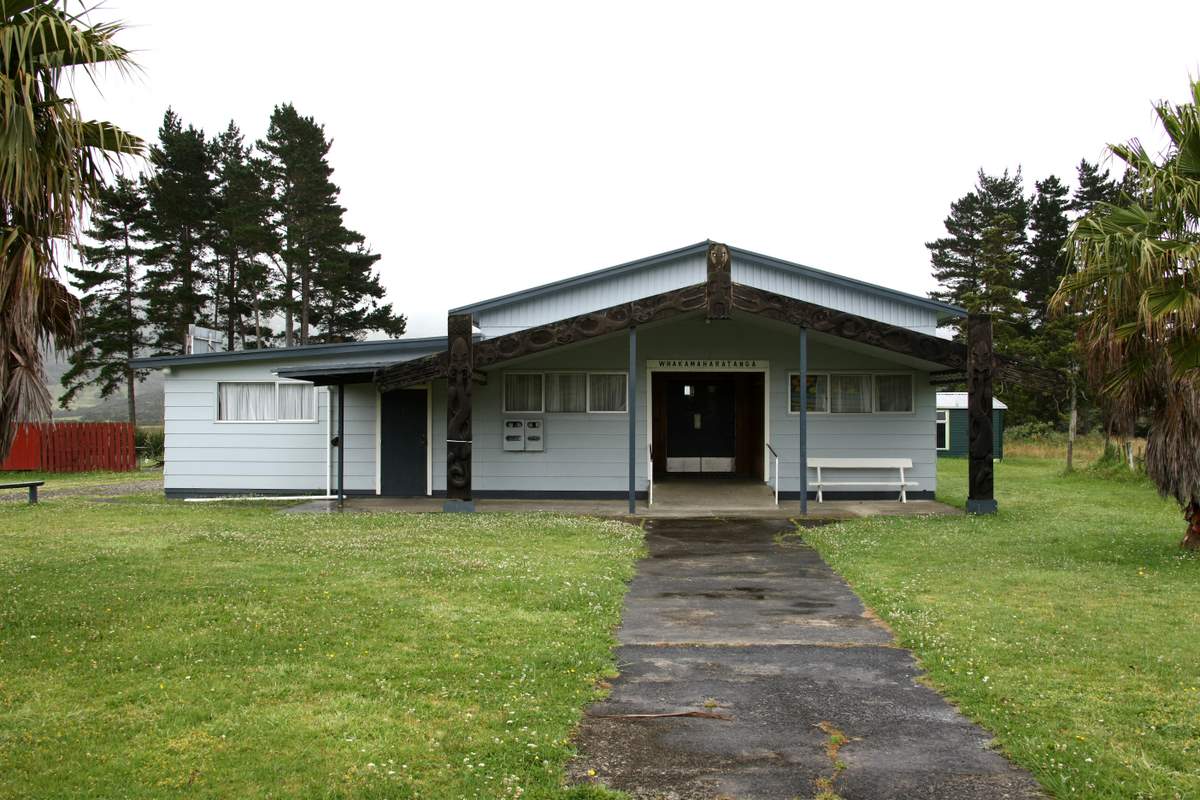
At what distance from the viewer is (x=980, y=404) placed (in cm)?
1433

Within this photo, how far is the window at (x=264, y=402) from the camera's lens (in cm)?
1811

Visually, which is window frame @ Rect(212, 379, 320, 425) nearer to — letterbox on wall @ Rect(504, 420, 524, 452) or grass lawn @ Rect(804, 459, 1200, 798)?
letterbox on wall @ Rect(504, 420, 524, 452)

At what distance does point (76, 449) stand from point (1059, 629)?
2805cm

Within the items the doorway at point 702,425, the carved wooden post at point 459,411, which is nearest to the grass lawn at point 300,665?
the carved wooden post at point 459,411

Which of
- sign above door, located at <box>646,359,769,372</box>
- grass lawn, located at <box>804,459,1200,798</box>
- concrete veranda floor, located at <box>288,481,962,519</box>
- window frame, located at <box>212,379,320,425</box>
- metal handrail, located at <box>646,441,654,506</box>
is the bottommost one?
grass lawn, located at <box>804,459,1200,798</box>

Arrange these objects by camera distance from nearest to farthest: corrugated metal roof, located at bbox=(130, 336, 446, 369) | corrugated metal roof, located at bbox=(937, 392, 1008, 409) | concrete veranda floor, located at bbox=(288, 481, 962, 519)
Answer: concrete veranda floor, located at bbox=(288, 481, 962, 519), corrugated metal roof, located at bbox=(130, 336, 446, 369), corrugated metal roof, located at bbox=(937, 392, 1008, 409)

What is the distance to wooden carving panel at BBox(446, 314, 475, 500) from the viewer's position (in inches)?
576

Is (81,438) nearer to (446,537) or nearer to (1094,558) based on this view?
(446,537)

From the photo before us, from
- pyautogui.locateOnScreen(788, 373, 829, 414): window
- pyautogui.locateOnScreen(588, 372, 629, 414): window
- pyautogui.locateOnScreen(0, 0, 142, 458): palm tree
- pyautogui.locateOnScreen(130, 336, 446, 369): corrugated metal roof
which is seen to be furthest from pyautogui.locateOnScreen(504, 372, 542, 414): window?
pyautogui.locateOnScreen(0, 0, 142, 458): palm tree

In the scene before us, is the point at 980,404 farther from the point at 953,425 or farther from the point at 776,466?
the point at 953,425

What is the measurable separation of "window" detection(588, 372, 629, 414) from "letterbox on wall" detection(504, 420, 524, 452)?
1.31m

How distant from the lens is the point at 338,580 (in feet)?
29.0

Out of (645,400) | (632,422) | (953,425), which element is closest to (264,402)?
(645,400)

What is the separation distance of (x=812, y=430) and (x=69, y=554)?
11845 millimetres
